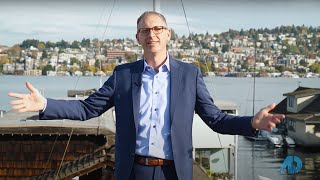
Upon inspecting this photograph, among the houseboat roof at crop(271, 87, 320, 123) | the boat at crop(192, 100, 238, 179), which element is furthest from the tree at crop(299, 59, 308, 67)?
the boat at crop(192, 100, 238, 179)

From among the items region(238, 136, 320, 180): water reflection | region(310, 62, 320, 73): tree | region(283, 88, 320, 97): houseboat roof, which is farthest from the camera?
region(310, 62, 320, 73): tree

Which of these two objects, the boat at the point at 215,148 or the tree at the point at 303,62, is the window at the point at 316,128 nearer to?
the boat at the point at 215,148

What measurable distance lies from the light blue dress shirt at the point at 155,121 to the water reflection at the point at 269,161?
2756 centimetres

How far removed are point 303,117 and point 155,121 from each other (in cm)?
3999

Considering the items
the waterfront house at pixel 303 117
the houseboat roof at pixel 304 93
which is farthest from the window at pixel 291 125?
the houseboat roof at pixel 304 93

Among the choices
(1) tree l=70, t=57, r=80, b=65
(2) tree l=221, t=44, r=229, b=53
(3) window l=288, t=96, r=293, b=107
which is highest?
(1) tree l=70, t=57, r=80, b=65

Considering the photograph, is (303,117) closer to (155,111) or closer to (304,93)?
(304,93)

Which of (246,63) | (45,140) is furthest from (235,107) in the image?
(246,63)

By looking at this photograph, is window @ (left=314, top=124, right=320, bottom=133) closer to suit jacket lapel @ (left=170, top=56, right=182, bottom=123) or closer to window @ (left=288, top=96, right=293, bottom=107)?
window @ (left=288, top=96, right=293, bottom=107)

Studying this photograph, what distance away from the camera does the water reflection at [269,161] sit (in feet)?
111

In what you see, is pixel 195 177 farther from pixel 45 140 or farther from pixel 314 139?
pixel 314 139

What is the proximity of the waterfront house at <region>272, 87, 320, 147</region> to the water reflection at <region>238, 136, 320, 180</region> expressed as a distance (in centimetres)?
95

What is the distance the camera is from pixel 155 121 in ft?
8.73

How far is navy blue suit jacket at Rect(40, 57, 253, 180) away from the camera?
2.66m
